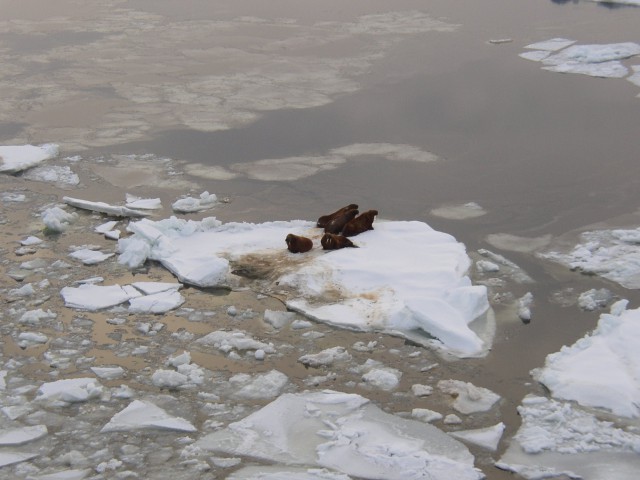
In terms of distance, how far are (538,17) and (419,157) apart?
26.5ft

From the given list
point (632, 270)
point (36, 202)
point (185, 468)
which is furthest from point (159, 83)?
point (185, 468)

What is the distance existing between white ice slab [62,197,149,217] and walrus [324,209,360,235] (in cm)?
198

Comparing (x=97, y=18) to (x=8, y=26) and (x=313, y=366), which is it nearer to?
(x=8, y=26)

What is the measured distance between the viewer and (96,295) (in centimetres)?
732

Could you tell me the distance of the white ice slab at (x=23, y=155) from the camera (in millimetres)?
10172

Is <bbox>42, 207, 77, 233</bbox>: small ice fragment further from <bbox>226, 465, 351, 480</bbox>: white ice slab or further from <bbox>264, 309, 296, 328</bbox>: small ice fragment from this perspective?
<bbox>226, 465, 351, 480</bbox>: white ice slab

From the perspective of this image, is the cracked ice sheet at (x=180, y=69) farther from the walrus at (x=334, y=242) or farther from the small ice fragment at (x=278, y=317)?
the small ice fragment at (x=278, y=317)

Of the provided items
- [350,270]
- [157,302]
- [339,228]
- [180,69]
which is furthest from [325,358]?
[180,69]

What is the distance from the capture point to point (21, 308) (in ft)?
23.6

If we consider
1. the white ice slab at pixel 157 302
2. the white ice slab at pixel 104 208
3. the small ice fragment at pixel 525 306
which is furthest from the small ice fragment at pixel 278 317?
the white ice slab at pixel 104 208

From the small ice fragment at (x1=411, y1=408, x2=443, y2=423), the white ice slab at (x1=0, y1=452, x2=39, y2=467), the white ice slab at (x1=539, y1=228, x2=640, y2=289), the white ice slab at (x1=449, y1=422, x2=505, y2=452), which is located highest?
the white ice slab at (x1=539, y1=228, x2=640, y2=289)

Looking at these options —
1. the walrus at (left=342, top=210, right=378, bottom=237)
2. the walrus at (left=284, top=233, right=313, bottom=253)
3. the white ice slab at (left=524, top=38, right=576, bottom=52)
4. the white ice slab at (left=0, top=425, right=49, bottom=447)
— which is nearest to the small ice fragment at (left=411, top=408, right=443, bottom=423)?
the white ice slab at (left=0, top=425, right=49, bottom=447)

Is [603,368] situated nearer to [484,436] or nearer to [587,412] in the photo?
[587,412]

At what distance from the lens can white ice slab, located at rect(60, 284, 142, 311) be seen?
23.5ft
